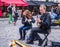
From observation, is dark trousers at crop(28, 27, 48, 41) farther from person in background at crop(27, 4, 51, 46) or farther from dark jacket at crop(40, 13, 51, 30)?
dark jacket at crop(40, 13, 51, 30)

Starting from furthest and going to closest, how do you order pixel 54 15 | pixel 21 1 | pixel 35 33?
pixel 21 1 < pixel 54 15 < pixel 35 33

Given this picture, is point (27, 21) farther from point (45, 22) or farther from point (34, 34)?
point (45, 22)

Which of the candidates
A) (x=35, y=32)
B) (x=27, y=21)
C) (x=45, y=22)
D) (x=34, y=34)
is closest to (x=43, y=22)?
(x=45, y=22)

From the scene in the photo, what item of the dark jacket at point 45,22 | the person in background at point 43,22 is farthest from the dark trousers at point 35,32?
the dark jacket at point 45,22

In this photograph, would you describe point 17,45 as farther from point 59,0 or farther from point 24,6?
point 59,0

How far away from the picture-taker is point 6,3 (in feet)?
121

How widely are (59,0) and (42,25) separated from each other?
36223mm

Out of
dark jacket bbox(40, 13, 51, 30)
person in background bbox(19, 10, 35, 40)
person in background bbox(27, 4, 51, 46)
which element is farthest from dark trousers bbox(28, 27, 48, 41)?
person in background bbox(19, 10, 35, 40)

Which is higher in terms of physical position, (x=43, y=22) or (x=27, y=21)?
(x=43, y=22)

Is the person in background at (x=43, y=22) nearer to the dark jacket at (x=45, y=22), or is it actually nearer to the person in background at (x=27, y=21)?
the dark jacket at (x=45, y=22)

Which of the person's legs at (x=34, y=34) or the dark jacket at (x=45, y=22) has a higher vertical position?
the dark jacket at (x=45, y=22)

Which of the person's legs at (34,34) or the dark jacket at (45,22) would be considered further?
the person's legs at (34,34)

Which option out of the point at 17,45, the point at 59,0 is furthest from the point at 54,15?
the point at 59,0

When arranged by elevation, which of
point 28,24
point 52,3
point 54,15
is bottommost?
point 52,3
